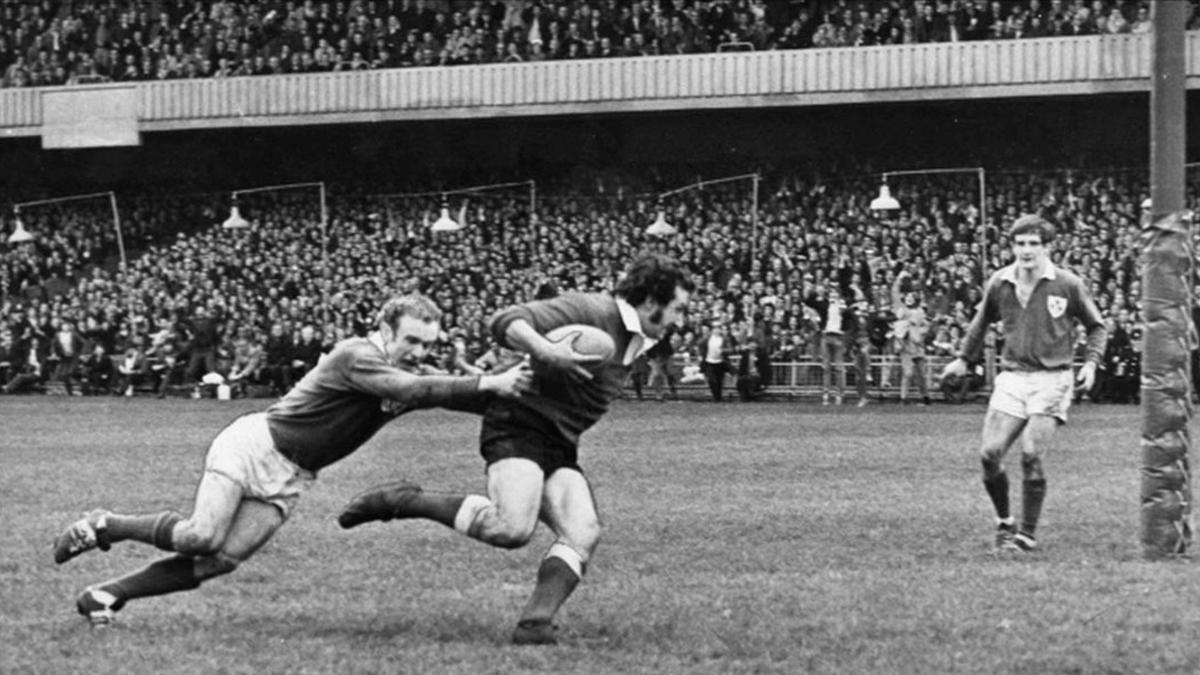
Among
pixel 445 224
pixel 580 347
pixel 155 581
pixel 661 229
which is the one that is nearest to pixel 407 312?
pixel 580 347

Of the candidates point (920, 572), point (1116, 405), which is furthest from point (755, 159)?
point (920, 572)

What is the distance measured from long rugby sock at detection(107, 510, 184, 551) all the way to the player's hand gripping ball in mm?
1744

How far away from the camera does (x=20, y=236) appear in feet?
143

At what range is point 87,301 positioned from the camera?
41.7 m

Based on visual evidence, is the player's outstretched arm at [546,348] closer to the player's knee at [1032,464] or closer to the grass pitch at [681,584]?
the grass pitch at [681,584]

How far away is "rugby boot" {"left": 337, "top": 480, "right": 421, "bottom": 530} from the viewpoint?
28.8 ft

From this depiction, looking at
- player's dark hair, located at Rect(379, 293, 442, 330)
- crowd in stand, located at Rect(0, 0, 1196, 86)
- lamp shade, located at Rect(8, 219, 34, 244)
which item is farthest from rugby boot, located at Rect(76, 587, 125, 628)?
lamp shade, located at Rect(8, 219, 34, 244)

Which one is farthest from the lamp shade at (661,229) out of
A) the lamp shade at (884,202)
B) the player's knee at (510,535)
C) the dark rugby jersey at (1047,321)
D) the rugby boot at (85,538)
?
the player's knee at (510,535)

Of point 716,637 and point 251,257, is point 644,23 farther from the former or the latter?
point 716,637

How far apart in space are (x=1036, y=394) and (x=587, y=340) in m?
4.28

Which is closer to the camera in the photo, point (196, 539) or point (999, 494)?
point (196, 539)

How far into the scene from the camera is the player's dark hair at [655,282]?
8.50m

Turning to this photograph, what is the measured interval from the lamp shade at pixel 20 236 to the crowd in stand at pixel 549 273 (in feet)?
1.21

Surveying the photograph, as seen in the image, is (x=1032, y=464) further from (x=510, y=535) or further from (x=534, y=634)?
(x=534, y=634)
